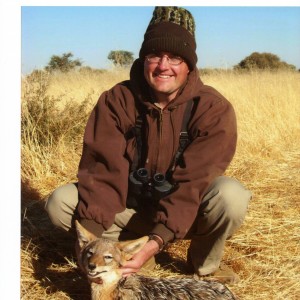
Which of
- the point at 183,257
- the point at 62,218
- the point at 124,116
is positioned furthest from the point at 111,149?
the point at 183,257

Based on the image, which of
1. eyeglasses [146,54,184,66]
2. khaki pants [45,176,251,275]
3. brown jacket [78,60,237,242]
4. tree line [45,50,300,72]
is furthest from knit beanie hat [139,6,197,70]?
tree line [45,50,300,72]

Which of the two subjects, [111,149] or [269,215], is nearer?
[111,149]

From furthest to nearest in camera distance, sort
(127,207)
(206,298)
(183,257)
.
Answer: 1. (183,257)
2. (127,207)
3. (206,298)

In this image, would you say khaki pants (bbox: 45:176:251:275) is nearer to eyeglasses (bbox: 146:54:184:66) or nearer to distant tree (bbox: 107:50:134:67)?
eyeglasses (bbox: 146:54:184:66)

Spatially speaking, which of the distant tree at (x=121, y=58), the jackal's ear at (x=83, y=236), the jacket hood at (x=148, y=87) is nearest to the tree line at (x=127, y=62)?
the distant tree at (x=121, y=58)

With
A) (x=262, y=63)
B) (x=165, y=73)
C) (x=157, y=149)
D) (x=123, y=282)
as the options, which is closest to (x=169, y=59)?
(x=165, y=73)

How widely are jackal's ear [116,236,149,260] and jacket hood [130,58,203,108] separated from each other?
47.1 inches

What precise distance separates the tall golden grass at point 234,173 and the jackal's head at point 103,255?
723 millimetres

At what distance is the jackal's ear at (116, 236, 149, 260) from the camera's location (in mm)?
3908

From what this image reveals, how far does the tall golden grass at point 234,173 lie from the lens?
192 inches

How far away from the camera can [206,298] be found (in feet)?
13.1

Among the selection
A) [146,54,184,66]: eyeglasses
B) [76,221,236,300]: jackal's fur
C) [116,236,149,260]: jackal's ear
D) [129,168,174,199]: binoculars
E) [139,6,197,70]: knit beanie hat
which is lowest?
[76,221,236,300]: jackal's fur

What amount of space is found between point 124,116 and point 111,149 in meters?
0.31
